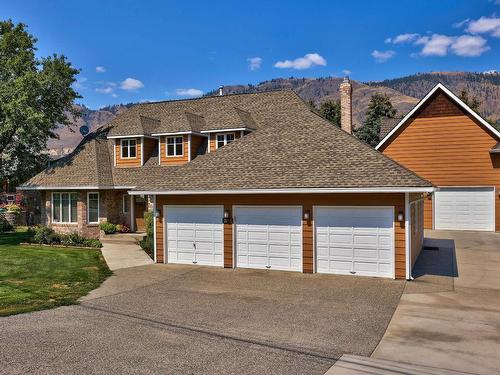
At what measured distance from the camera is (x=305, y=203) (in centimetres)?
1462

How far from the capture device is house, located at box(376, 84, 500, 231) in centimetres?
2600

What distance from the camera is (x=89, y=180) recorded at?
82.0 feet

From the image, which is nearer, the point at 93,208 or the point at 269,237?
the point at 269,237

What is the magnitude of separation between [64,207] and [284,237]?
16.5m

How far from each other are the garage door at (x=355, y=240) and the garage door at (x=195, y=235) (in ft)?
12.5

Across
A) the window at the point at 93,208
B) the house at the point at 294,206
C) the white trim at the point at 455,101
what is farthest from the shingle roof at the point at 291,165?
the white trim at the point at 455,101

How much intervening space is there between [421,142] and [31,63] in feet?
84.3

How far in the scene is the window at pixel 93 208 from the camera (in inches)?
996

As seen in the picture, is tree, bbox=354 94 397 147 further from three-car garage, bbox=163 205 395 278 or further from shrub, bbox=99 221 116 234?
three-car garage, bbox=163 205 395 278

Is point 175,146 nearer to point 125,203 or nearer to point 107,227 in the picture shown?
point 125,203

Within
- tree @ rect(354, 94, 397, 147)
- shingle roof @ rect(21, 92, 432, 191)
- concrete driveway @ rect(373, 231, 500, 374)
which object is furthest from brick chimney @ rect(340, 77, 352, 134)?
tree @ rect(354, 94, 397, 147)

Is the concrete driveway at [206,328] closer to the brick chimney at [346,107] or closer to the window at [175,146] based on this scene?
the window at [175,146]

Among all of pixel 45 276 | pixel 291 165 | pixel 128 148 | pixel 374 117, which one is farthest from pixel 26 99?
pixel 374 117

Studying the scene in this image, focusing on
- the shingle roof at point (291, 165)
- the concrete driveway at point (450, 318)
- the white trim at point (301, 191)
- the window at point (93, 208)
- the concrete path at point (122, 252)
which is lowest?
the concrete path at point (122, 252)
